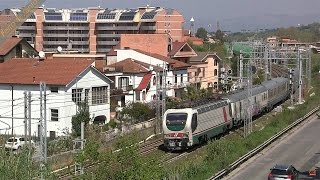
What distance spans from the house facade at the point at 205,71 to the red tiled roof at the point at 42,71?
20074mm

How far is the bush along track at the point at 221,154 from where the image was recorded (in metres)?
20.3

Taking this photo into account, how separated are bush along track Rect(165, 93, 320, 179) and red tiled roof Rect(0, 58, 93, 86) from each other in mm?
10328

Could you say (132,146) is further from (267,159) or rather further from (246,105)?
(246,105)

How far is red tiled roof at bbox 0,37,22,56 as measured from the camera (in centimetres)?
4271

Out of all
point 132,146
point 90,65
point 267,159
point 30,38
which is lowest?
point 267,159

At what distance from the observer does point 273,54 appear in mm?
63656

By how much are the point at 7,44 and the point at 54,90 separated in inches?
455

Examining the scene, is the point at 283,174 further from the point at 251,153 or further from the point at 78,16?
the point at 78,16

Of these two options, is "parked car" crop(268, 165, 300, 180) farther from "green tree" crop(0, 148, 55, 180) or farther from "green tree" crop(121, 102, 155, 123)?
"green tree" crop(121, 102, 155, 123)

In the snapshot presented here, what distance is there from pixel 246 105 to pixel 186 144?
9.36m

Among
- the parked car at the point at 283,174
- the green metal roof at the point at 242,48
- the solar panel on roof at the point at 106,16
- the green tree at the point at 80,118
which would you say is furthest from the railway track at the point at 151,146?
the solar panel on roof at the point at 106,16

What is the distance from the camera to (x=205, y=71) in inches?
2345

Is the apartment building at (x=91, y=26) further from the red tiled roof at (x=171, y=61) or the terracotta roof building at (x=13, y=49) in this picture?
Answer: the terracotta roof building at (x=13, y=49)

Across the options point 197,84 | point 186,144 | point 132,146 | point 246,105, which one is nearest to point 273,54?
point 197,84
